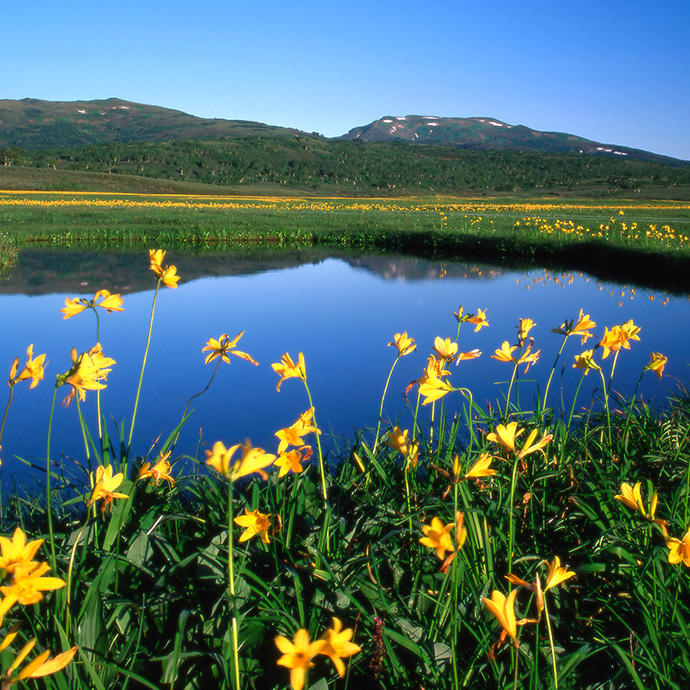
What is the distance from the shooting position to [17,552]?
92 cm

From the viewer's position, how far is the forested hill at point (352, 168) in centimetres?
8319

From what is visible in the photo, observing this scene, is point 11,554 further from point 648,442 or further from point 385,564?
point 648,442

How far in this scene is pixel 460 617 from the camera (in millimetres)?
1470

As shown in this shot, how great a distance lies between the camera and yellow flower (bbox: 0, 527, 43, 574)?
0.89 m

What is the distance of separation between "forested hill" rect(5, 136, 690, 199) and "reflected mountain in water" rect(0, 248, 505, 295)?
62.9 meters

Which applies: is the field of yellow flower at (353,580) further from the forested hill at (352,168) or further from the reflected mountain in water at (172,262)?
the forested hill at (352,168)

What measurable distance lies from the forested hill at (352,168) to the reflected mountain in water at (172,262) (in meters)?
62.9

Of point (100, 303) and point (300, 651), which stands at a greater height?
point (100, 303)

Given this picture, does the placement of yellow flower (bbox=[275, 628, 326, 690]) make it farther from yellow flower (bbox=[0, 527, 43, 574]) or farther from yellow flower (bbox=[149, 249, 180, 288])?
yellow flower (bbox=[149, 249, 180, 288])

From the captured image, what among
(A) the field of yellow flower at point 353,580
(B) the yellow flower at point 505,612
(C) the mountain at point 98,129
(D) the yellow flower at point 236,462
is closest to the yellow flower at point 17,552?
(A) the field of yellow flower at point 353,580

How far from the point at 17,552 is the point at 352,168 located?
103355mm

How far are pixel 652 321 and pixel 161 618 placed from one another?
26.7 ft

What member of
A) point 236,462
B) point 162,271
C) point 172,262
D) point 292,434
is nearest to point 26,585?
point 236,462

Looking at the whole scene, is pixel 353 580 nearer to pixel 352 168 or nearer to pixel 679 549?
pixel 679 549
